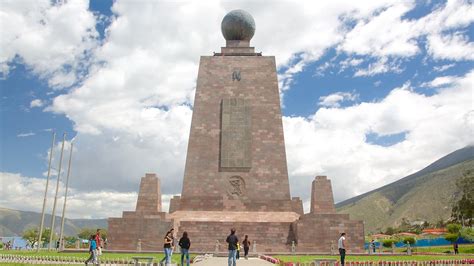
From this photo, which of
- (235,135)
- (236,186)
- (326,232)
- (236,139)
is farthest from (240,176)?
(326,232)

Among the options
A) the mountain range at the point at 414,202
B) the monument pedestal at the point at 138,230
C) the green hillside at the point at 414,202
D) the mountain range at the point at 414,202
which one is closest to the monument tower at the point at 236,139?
the monument pedestal at the point at 138,230

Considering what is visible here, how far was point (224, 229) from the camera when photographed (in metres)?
26.6

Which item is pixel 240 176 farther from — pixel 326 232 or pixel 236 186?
pixel 326 232

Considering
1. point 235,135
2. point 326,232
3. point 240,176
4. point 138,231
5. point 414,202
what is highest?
point 414,202

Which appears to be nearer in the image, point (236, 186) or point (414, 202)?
point (236, 186)

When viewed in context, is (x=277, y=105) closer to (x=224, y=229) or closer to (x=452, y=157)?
(x=224, y=229)

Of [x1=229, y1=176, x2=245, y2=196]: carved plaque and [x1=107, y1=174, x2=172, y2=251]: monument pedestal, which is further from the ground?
[x1=229, y1=176, x2=245, y2=196]: carved plaque

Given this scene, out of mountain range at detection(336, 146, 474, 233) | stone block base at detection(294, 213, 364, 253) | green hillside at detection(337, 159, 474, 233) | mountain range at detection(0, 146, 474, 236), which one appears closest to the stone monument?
stone block base at detection(294, 213, 364, 253)

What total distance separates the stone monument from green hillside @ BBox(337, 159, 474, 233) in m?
63.6

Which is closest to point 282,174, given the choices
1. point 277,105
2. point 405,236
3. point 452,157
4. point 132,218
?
point 277,105

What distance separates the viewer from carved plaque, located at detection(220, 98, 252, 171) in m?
30.8

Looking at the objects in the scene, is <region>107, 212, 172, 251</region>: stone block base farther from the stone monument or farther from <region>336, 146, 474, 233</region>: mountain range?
<region>336, 146, 474, 233</region>: mountain range

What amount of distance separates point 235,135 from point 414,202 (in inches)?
3261

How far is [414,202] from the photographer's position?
10288 centimetres
